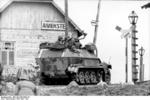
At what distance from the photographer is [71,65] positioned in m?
4.80

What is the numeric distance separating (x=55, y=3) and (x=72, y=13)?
117 mm

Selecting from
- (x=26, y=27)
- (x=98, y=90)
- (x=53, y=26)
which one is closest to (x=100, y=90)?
(x=98, y=90)

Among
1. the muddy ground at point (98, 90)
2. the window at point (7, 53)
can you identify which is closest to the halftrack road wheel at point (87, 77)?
the muddy ground at point (98, 90)

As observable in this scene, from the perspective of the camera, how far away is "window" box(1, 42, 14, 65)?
385cm

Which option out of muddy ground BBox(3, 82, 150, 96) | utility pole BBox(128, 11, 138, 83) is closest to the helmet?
muddy ground BBox(3, 82, 150, 96)

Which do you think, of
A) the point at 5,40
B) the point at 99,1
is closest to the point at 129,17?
the point at 99,1

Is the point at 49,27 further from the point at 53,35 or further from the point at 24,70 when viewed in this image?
the point at 24,70

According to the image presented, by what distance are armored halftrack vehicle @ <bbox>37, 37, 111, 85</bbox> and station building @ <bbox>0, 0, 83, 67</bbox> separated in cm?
8

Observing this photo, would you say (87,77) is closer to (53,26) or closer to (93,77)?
(93,77)

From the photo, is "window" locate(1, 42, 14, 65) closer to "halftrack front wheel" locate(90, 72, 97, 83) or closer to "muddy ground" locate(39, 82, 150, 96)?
"muddy ground" locate(39, 82, 150, 96)

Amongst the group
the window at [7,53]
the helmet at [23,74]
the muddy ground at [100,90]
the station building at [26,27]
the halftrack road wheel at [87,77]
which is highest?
the station building at [26,27]

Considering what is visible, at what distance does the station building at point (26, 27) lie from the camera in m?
3.87

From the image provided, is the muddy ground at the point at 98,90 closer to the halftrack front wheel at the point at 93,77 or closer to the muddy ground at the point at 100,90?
the muddy ground at the point at 100,90

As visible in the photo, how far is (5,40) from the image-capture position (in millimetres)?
3877
